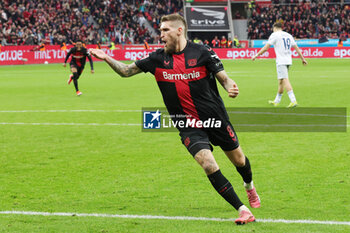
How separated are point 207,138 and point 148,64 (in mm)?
1021

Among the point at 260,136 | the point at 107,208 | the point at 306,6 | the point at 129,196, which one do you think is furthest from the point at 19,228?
the point at 306,6

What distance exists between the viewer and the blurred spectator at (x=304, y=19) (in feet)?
196

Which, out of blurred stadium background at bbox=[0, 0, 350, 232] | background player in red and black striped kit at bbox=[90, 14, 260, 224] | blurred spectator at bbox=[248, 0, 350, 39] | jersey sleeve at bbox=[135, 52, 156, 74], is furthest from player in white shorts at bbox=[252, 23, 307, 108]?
blurred spectator at bbox=[248, 0, 350, 39]

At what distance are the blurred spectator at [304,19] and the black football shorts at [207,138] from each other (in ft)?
181

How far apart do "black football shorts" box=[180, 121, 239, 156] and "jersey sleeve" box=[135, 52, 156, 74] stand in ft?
2.49

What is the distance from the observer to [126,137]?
39.1 feet

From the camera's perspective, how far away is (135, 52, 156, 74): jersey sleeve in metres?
6.27

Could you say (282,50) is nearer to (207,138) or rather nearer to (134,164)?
(134,164)

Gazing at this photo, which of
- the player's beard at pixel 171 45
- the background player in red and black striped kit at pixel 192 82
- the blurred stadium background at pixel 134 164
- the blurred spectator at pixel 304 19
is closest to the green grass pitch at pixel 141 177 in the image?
the blurred stadium background at pixel 134 164

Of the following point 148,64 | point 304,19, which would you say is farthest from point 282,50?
point 304,19

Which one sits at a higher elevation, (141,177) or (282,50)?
(282,50)

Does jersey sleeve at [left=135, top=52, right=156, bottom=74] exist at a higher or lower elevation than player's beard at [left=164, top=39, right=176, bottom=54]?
lower

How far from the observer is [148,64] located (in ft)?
20.7

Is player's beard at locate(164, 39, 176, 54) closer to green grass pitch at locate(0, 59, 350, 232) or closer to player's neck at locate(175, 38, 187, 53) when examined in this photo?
player's neck at locate(175, 38, 187, 53)
